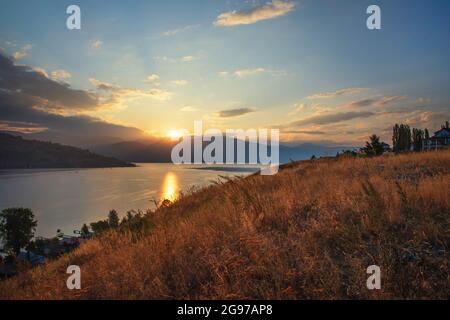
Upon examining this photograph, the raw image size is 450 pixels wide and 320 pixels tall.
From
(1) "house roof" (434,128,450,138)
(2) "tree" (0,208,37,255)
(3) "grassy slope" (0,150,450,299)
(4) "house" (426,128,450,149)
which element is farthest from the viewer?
(1) "house roof" (434,128,450,138)

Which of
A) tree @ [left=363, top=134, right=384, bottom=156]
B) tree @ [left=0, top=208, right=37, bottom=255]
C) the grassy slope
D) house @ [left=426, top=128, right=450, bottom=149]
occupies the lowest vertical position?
tree @ [left=0, top=208, right=37, bottom=255]

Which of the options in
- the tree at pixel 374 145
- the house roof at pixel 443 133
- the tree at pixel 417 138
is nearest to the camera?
the tree at pixel 374 145

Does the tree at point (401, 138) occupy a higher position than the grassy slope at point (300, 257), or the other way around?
the tree at point (401, 138)

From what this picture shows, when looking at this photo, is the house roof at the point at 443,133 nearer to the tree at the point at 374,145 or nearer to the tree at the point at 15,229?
the tree at the point at 374,145

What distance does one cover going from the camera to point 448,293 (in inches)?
101

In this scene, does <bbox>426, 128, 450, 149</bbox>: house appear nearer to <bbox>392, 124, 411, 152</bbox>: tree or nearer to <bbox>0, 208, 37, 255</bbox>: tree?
<bbox>392, 124, 411, 152</bbox>: tree

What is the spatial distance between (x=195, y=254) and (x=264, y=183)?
668 centimetres

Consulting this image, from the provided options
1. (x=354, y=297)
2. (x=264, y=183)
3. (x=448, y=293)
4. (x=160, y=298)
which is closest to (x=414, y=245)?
(x=448, y=293)

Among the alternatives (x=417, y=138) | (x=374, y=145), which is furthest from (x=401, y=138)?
(x=374, y=145)

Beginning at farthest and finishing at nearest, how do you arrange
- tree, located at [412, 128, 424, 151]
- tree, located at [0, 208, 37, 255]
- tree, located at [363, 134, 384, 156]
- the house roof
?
the house roof, tree, located at [412, 128, 424, 151], tree, located at [0, 208, 37, 255], tree, located at [363, 134, 384, 156]

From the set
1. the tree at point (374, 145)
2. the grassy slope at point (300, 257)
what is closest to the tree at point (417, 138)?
the tree at point (374, 145)

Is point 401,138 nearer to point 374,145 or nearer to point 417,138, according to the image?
point 417,138

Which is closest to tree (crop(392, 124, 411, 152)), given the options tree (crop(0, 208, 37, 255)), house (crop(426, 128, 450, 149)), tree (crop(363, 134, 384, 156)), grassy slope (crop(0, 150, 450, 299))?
house (crop(426, 128, 450, 149))

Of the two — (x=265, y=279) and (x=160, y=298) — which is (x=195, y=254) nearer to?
(x=160, y=298)
